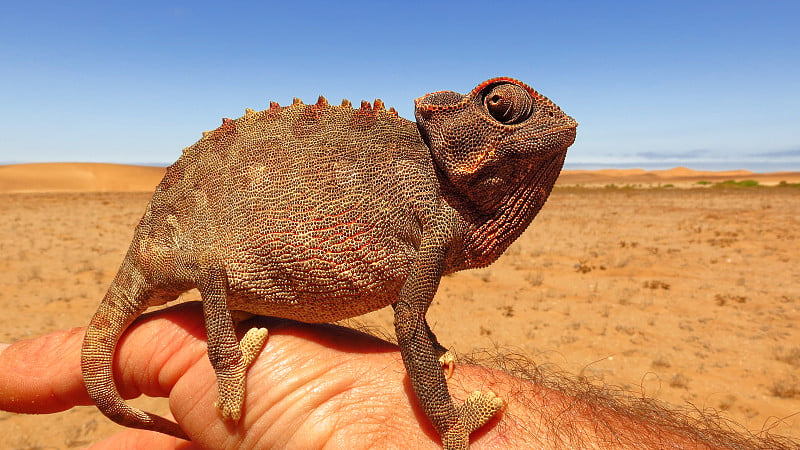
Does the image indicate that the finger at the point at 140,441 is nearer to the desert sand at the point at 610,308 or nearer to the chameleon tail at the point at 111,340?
the chameleon tail at the point at 111,340

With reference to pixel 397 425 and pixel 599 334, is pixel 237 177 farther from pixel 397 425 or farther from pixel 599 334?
pixel 599 334

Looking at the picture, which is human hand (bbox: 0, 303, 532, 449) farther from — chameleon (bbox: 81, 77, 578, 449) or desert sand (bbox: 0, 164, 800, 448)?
desert sand (bbox: 0, 164, 800, 448)

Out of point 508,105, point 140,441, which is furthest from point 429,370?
point 140,441

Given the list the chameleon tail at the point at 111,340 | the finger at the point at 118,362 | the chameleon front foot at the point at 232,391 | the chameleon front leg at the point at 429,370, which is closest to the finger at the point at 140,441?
the finger at the point at 118,362

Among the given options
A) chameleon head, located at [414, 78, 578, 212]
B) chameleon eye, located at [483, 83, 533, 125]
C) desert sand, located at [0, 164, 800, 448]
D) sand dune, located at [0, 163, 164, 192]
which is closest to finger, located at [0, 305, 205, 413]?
chameleon head, located at [414, 78, 578, 212]

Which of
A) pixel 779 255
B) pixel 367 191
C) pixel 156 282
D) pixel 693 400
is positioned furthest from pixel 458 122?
pixel 779 255

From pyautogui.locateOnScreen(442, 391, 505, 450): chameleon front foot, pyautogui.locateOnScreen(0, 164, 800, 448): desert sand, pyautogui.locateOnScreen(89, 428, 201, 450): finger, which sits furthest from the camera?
pyautogui.locateOnScreen(0, 164, 800, 448): desert sand

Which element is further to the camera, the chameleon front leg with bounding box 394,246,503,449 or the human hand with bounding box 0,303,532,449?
the human hand with bounding box 0,303,532,449
